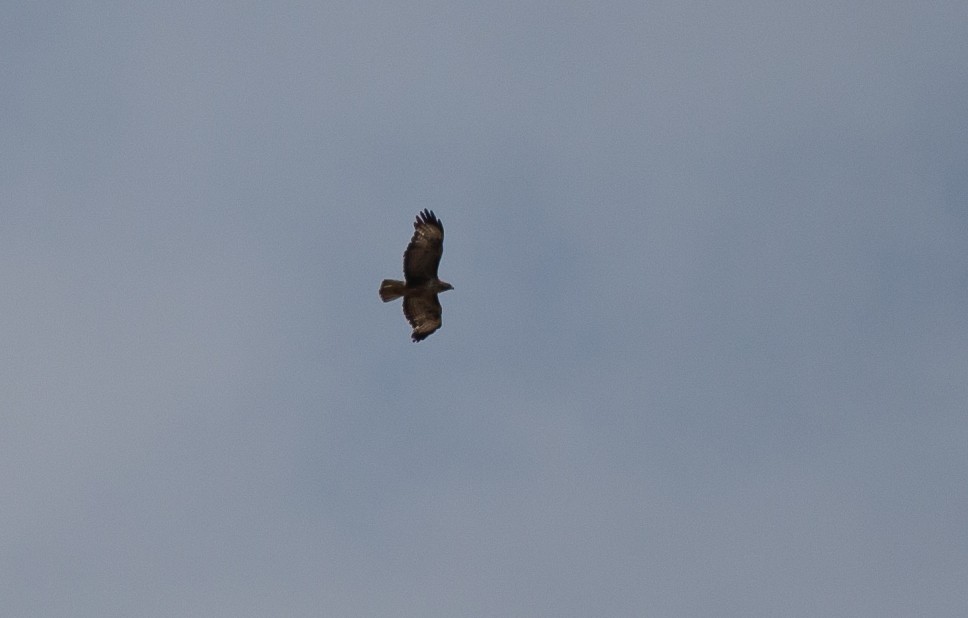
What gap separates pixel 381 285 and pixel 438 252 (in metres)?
2.12

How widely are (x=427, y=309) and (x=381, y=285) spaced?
1992mm

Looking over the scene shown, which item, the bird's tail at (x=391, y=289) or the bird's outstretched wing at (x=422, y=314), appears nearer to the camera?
the bird's tail at (x=391, y=289)

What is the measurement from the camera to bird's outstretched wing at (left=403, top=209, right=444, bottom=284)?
185 feet

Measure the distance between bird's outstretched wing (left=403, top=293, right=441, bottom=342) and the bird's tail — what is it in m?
0.81

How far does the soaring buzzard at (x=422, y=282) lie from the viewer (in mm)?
56531

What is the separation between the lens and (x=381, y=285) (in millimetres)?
57125

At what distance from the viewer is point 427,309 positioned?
5828cm

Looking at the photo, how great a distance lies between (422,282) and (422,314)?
1478mm

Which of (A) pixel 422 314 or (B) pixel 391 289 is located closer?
(B) pixel 391 289

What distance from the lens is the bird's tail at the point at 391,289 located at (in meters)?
57.1

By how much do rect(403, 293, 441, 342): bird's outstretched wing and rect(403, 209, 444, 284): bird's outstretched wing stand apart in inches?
41.9

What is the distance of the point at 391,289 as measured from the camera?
5709 cm

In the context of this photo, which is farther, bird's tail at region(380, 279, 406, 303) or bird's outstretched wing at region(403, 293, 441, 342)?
bird's outstretched wing at region(403, 293, 441, 342)

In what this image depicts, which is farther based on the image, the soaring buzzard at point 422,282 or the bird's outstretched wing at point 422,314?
the bird's outstretched wing at point 422,314
